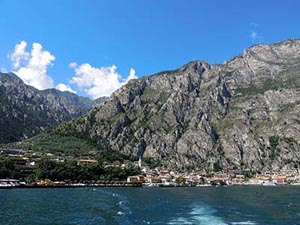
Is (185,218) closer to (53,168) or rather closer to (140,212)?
(140,212)

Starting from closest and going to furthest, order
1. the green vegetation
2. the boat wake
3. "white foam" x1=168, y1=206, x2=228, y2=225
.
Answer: the boat wake < "white foam" x1=168, y1=206, x2=228, y2=225 < the green vegetation

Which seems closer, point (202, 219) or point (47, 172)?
point (202, 219)

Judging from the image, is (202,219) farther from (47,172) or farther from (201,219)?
(47,172)

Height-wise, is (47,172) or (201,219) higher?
(47,172)

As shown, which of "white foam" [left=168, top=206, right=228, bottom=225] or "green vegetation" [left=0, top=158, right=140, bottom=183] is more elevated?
"green vegetation" [left=0, top=158, right=140, bottom=183]

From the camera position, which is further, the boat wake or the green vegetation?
the green vegetation

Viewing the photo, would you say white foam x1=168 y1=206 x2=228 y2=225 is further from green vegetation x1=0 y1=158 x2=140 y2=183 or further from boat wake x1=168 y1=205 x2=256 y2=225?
green vegetation x1=0 y1=158 x2=140 y2=183

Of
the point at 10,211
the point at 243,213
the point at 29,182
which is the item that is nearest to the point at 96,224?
the point at 10,211

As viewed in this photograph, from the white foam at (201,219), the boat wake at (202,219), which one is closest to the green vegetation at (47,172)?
the white foam at (201,219)

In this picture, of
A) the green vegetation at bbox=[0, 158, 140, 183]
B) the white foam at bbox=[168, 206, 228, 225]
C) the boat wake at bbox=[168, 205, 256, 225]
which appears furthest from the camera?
the green vegetation at bbox=[0, 158, 140, 183]

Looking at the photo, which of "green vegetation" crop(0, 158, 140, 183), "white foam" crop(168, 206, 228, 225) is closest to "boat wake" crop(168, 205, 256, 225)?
"white foam" crop(168, 206, 228, 225)

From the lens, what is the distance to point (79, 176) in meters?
195

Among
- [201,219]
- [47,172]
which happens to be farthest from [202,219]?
[47,172]

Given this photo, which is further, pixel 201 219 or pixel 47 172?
pixel 47 172
